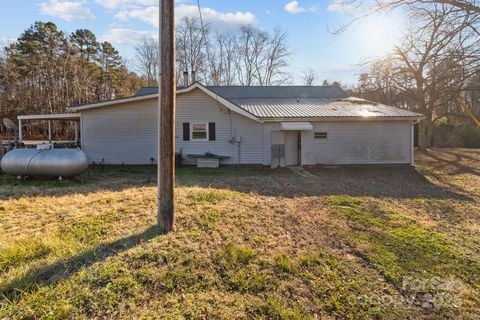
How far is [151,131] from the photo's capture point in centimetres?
1377

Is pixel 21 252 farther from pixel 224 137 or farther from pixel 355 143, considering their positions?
pixel 355 143

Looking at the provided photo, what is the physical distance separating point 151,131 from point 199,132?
2.32 metres

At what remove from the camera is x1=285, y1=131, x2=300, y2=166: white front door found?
14055 mm

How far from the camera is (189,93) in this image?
13570mm

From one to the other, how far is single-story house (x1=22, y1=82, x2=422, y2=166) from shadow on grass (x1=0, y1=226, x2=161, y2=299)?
9.79 m

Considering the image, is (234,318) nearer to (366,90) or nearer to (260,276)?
(260,276)

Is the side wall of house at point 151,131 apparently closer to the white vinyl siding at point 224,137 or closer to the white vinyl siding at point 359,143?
Result: the white vinyl siding at point 224,137

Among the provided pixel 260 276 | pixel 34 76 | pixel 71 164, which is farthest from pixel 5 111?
pixel 260 276

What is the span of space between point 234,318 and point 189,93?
1207cm

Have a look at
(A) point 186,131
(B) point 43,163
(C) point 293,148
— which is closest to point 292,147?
(C) point 293,148

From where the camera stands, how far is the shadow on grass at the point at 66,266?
2.98 m

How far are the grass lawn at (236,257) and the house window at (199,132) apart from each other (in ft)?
21.6

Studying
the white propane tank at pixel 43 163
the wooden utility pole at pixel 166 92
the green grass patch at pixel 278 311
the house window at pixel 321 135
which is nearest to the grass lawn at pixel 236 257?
the green grass patch at pixel 278 311

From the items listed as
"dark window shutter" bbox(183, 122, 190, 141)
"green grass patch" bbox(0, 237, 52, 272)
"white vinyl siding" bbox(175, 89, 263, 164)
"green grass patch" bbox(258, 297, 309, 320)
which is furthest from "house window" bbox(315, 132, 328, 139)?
"green grass patch" bbox(0, 237, 52, 272)
